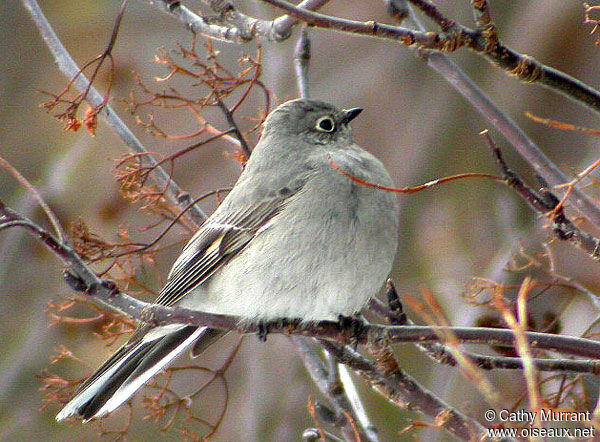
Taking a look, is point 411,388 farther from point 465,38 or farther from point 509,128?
point 465,38

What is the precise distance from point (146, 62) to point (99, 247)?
1.95 meters

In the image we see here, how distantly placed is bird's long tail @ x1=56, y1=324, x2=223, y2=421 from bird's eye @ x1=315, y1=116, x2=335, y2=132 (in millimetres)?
900

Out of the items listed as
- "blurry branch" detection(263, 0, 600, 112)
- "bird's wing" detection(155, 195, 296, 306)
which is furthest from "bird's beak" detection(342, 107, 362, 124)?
"blurry branch" detection(263, 0, 600, 112)

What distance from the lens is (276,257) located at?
251cm

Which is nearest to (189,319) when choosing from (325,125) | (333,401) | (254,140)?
(333,401)

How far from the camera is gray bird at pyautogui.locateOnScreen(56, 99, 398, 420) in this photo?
2436 mm

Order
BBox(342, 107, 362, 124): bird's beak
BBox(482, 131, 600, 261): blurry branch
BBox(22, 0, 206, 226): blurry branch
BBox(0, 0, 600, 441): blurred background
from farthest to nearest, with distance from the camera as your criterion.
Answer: BBox(0, 0, 600, 441): blurred background, BBox(342, 107, 362, 124): bird's beak, BBox(22, 0, 206, 226): blurry branch, BBox(482, 131, 600, 261): blurry branch

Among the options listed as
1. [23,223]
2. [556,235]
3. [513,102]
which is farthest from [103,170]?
[556,235]

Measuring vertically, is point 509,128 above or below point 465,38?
below

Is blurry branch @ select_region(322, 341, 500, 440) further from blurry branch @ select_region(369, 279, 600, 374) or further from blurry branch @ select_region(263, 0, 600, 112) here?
blurry branch @ select_region(263, 0, 600, 112)

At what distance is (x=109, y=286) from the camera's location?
69.4 inches

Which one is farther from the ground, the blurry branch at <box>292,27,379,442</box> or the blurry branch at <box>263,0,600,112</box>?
the blurry branch at <box>263,0,600,112</box>

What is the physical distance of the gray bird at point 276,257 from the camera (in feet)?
7.99

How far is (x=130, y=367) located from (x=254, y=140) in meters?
1.47
